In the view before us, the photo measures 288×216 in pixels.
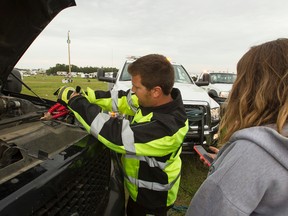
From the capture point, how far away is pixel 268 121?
1.07m

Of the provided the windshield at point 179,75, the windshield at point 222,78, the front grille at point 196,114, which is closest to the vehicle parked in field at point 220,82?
the windshield at point 222,78

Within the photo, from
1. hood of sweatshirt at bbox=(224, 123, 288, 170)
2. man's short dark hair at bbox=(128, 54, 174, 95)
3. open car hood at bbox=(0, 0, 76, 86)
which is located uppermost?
open car hood at bbox=(0, 0, 76, 86)

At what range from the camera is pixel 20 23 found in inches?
81.7

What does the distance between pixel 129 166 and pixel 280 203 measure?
1.29 meters

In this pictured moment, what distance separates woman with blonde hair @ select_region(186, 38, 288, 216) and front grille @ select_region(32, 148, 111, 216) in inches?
24.7

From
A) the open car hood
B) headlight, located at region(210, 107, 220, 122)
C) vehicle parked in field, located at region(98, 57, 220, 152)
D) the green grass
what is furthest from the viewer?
the green grass

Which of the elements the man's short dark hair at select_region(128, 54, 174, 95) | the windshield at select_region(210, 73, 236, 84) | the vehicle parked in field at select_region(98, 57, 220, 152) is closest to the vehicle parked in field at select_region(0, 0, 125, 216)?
the man's short dark hair at select_region(128, 54, 174, 95)

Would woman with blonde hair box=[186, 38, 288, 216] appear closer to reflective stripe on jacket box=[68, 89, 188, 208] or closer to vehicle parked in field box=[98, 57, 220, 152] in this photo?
reflective stripe on jacket box=[68, 89, 188, 208]

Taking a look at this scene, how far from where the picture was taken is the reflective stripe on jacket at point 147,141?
5.72 feet

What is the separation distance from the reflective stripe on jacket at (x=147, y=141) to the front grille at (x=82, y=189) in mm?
181

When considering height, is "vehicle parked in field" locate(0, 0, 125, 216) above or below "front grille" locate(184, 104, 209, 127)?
above

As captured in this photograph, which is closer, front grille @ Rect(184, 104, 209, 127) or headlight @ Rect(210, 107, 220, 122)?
front grille @ Rect(184, 104, 209, 127)

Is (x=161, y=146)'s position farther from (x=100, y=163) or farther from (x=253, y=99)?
(x=253, y=99)

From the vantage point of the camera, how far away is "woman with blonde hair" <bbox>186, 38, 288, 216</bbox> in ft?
3.00
